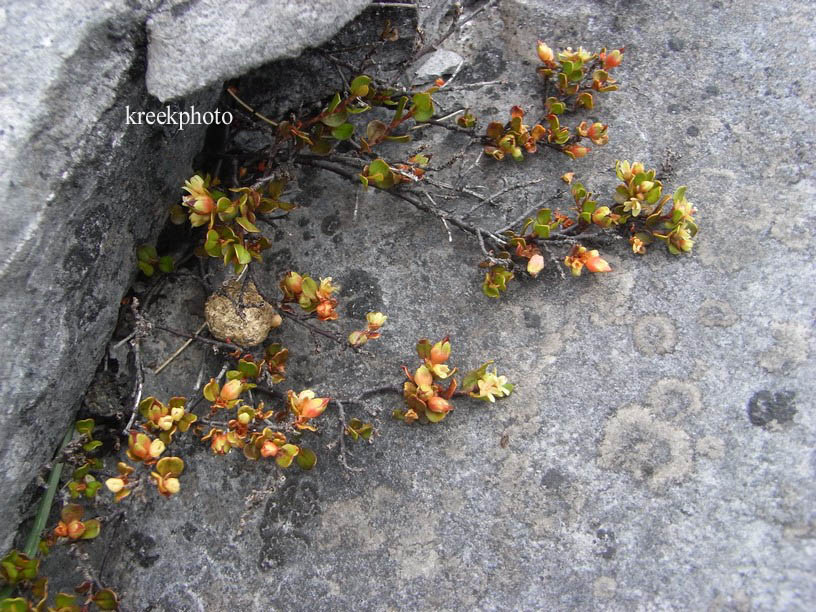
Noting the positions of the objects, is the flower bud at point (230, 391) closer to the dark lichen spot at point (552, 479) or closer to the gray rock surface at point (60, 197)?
the gray rock surface at point (60, 197)

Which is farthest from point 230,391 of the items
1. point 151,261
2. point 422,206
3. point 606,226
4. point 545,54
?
point 545,54

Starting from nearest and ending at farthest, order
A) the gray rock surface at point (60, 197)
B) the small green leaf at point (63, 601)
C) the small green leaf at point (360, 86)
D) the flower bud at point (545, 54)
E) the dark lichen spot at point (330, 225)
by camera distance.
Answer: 1. the gray rock surface at point (60, 197)
2. the small green leaf at point (63, 601)
3. the small green leaf at point (360, 86)
4. the dark lichen spot at point (330, 225)
5. the flower bud at point (545, 54)

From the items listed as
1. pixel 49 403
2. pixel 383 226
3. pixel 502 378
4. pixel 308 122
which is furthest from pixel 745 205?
pixel 49 403

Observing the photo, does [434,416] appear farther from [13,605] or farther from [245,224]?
[13,605]

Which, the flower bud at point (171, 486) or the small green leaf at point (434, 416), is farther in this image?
the small green leaf at point (434, 416)

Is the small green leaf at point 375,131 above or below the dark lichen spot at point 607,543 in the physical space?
above

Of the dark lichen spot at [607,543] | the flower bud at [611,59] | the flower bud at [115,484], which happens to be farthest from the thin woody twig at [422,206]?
the flower bud at [115,484]

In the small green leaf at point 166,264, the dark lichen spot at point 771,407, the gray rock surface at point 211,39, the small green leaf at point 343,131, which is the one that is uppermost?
the gray rock surface at point 211,39

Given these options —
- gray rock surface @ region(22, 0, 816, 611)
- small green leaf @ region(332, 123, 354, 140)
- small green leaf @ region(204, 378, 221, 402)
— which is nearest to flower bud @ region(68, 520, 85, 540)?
gray rock surface @ region(22, 0, 816, 611)
